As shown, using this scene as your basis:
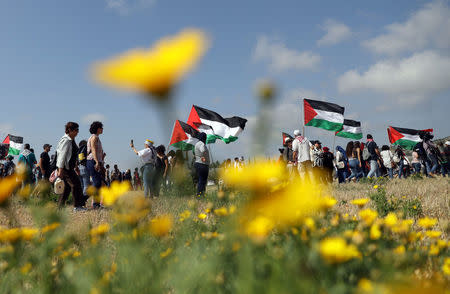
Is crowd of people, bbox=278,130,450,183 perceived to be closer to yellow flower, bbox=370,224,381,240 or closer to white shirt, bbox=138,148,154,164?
white shirt, bbox=138,148,154,164

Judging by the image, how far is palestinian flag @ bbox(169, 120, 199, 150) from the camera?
1033cm

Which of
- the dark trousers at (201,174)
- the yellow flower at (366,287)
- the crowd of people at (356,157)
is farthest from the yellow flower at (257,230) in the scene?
the crowd of people at (356,157)

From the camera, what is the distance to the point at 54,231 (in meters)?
1.63

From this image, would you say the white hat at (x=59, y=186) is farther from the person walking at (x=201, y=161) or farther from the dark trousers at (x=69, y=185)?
the person walking at (x=201, y=161)

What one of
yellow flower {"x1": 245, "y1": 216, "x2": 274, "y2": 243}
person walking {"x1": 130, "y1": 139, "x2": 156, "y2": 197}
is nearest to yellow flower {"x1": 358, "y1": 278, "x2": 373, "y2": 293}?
yellow flower {"x1": 245, "y1": 216, "x2": 274, "y2": 243}

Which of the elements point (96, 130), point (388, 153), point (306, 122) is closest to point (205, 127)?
point (306, 122)

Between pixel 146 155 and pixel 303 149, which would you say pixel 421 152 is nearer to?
pixel 303 149

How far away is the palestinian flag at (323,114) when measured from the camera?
11.8 m

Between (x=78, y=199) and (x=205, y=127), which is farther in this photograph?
(x=205, y=127)

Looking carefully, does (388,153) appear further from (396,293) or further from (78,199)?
(396,293)

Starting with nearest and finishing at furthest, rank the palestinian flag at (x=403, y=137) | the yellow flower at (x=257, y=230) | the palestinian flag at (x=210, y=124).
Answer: the yellow flower at (x=257, y=230)
the palestinian flag at (x=210, y=124)
the palestinian flag at (x=403, y=137)

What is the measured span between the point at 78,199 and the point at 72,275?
4895mm

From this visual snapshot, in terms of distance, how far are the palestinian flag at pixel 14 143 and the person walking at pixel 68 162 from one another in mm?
14835

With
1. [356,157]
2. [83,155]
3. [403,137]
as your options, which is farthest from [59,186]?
[403,137]
